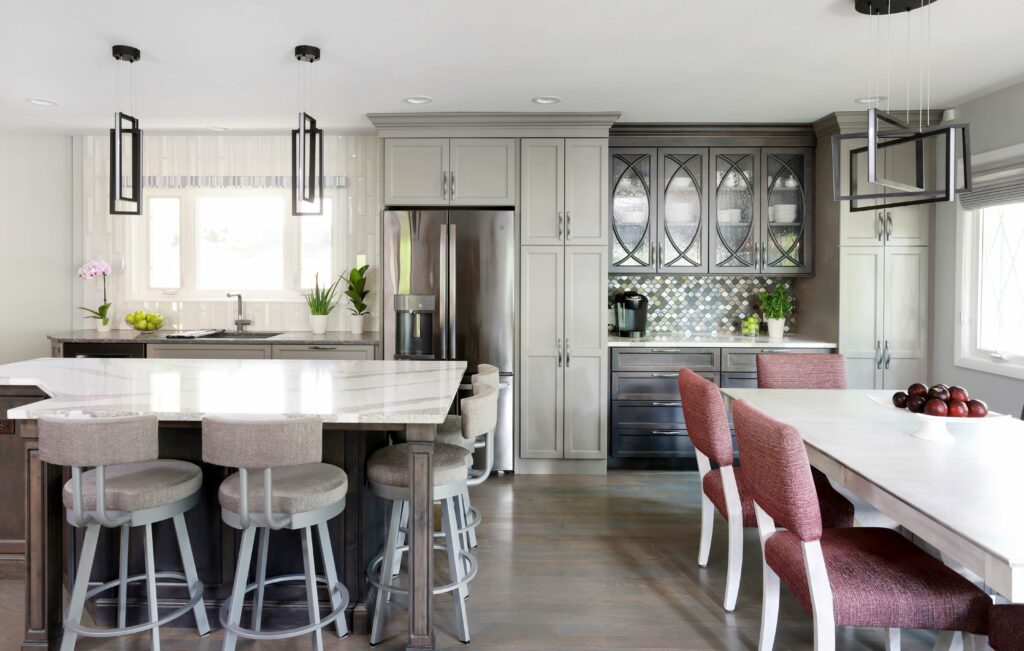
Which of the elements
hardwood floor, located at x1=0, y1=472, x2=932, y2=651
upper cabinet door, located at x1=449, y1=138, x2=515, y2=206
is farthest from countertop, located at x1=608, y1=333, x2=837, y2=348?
upper cabinet door, located at x1=449, y1=138, x2=515, y2=206

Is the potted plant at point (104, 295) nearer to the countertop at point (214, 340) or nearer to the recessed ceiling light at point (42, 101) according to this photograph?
the countertop at point (214, 340)

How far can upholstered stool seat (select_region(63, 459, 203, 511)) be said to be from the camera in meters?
2.15

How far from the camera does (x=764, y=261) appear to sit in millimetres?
5082

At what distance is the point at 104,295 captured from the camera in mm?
5461

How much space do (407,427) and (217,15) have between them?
210 centimetres

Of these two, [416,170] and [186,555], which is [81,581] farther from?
[416,170]

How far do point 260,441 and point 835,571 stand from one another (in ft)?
5.65

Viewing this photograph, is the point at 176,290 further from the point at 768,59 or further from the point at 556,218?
the point at 768,59

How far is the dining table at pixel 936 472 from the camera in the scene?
1461 mm

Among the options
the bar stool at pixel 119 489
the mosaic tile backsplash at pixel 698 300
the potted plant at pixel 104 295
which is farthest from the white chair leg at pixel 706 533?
the potted plant at pixel 104 295

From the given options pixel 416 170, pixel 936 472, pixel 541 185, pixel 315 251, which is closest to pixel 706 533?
pixel 936 472

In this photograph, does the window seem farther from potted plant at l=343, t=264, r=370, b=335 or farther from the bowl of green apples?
the bowl of green apples

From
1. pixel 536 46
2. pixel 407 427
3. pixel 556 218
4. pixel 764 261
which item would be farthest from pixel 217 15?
pixel 764 261

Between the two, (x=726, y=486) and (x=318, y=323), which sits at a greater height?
(x=318, y=323)
